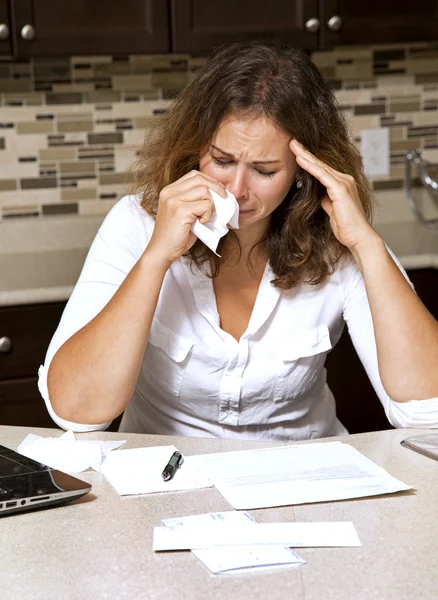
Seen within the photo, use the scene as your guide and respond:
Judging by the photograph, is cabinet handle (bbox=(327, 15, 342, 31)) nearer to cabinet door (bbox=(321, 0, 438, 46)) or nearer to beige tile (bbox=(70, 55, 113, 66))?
cabinet door (bbox=(321, 0, 438, 46))

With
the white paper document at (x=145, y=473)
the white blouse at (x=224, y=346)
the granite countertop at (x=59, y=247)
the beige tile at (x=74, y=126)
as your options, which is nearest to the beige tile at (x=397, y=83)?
the granite countertop at (x=59, y=247)

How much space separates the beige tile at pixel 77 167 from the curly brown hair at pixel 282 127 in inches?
43.0

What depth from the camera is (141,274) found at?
162 cm

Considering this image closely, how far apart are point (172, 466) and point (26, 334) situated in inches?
46.2

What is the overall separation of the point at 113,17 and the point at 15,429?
1.45m

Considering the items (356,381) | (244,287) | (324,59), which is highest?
(324,59)

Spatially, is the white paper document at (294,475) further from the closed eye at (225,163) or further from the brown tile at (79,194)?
the brown tile at (79,194)

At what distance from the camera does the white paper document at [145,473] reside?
49.9 inches

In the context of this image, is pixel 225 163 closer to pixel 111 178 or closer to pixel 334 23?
pixel 334 23

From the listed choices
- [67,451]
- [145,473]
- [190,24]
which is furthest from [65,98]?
[145,473]

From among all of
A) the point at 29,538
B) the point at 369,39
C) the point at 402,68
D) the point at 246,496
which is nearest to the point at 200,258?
the point at 246,496

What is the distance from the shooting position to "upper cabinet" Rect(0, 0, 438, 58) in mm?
→ 2510

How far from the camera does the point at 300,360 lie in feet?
5.86

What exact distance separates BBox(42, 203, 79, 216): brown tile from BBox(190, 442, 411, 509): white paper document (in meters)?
1.74
